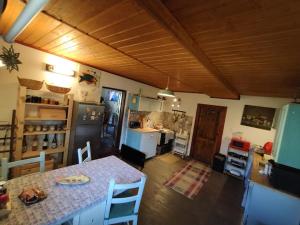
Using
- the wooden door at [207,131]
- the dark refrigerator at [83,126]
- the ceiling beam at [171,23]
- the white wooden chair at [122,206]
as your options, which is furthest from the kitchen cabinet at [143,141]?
the ceiling beam at [171,23]

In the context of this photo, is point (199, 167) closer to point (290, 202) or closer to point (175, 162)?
point (175, 162)

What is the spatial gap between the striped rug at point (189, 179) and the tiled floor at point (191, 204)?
0.12 metres

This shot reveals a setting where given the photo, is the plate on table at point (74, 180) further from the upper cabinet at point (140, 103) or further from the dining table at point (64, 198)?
the upper cabinet at point (140, 103)

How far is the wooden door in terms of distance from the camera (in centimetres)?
512

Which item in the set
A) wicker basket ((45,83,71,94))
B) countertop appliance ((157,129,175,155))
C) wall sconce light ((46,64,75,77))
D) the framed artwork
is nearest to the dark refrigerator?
wicker basket ((45,83,71,94))

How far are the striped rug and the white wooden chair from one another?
1.82m

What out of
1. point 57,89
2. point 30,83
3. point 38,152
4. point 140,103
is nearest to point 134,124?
point 140,103

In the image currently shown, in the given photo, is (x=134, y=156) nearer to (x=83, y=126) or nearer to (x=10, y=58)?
(x=83, y=126)

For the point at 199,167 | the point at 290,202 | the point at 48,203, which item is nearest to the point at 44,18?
the point at 48,203

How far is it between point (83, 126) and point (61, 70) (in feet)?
4.07

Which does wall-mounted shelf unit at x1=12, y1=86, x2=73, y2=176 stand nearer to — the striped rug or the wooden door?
the striped rug

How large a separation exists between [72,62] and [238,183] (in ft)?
16.6

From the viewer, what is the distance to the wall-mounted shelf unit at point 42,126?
2.60 metres

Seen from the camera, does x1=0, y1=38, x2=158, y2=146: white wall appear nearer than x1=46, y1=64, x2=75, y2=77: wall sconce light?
Yes
